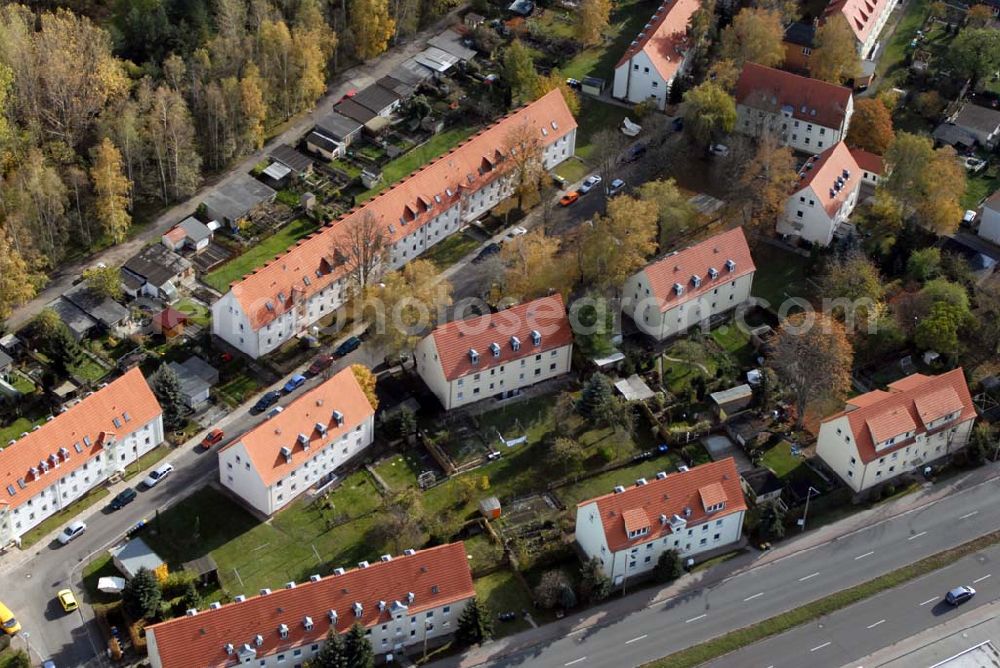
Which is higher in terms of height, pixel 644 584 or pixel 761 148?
pixel 761 148

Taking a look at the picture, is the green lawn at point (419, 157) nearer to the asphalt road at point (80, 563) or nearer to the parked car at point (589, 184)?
the parked car at point (589, 184)

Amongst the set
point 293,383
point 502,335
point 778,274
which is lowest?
point 293,383

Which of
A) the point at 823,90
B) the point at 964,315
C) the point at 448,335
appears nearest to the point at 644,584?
the point at 448,335

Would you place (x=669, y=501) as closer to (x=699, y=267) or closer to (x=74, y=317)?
(x=699, y=267)

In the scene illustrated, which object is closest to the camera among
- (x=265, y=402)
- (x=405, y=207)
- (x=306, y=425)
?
(x=306, y=425)

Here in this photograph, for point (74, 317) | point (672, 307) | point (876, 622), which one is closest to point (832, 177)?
point (672, 307)

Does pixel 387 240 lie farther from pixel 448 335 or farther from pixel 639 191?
pixel 639 191
